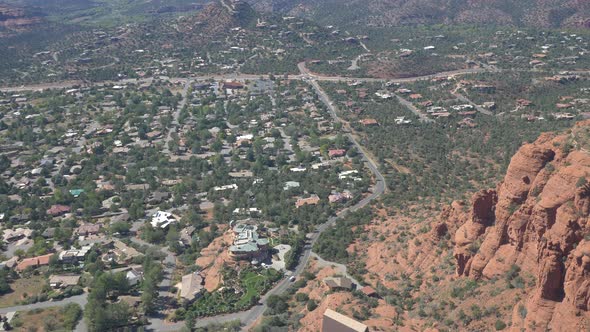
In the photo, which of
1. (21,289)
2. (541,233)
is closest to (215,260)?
(21,289)

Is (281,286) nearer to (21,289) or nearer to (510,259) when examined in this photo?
(510,259)

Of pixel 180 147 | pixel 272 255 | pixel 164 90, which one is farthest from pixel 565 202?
pixel 164 90

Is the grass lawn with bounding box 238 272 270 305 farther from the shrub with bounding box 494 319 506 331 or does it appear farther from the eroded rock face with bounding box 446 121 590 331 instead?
the shrub with bounding box 494 319 506 331

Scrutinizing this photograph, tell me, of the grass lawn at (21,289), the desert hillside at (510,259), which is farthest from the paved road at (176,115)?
the desert hillside at (510,259)

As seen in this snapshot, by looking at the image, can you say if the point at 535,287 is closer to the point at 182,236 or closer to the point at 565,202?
the point at 565,202

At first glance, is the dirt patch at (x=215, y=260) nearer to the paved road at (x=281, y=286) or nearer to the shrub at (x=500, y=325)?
the paved road at (x=281, y=286)
